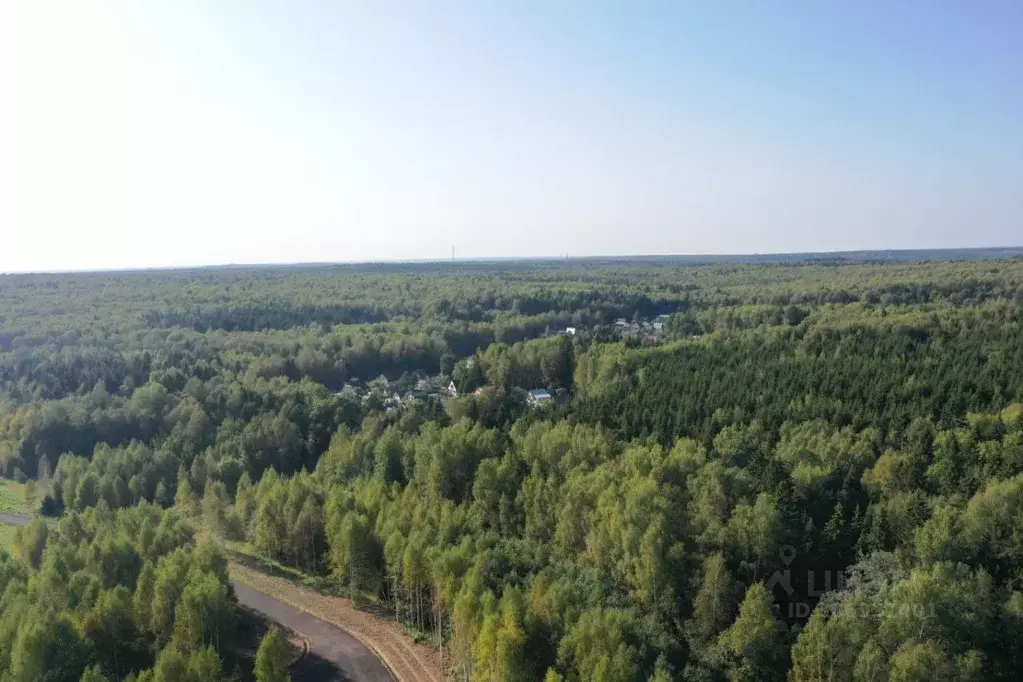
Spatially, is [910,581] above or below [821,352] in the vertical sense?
below

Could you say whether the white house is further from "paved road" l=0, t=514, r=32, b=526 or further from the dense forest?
"paved road" l=0, t=514, r=32, b=526

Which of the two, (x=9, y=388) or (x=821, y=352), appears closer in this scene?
(x=821, y=352)

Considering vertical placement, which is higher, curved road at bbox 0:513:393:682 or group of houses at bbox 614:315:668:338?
group of houses at bbox 614:315:668:338

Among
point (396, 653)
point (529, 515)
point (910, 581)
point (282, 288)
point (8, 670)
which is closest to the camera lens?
point (8, 670)

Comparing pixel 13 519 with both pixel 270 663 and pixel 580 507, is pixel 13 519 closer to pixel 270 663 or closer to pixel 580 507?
pixel 270 663

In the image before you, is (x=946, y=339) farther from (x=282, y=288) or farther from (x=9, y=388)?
(x=282, y=288)

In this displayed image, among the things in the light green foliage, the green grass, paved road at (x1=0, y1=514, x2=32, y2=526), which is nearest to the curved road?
the light green foliage

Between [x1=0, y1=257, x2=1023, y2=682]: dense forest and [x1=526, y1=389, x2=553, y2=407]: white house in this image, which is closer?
[x1=0, y1=257, x2=1023, y2=682]: dense forest

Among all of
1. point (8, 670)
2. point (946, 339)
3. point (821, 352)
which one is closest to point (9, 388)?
point (8, 670)

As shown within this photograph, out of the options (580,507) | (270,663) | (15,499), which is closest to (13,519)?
(15,499)
